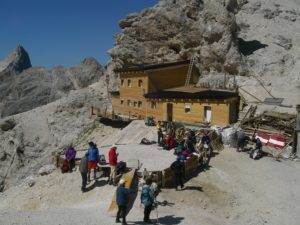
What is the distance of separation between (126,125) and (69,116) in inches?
522

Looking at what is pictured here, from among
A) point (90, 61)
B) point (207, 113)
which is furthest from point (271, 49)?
point (90, 61)

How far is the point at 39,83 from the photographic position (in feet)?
399

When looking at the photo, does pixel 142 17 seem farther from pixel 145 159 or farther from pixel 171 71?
pixel 145 159

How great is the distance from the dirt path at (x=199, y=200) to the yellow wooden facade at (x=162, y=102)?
10043 millimetres

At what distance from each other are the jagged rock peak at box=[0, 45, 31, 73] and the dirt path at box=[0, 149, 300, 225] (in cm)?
12346

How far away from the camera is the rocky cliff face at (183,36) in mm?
42844

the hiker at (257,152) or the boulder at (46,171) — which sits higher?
the hiker at (257,152)

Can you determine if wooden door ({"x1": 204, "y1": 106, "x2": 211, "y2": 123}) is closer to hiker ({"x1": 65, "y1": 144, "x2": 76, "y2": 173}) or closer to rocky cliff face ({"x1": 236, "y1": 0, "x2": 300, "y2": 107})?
rocky cliff face ({"x1": 236, "y1": 0, "x2": 300, "y2": 107})

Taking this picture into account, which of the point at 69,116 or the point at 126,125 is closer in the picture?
the point at 126,125

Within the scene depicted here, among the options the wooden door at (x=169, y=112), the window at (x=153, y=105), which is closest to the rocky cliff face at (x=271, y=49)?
the wooden door at (x=169, y=112)

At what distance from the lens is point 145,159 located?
75.4ft

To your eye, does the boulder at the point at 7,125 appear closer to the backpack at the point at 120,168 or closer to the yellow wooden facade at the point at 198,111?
the yellow wooden facade at the point at 198,111

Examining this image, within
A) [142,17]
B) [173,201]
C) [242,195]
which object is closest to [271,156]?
[242,195]

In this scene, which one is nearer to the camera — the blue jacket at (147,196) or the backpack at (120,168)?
the blue jacket at (147,196)
